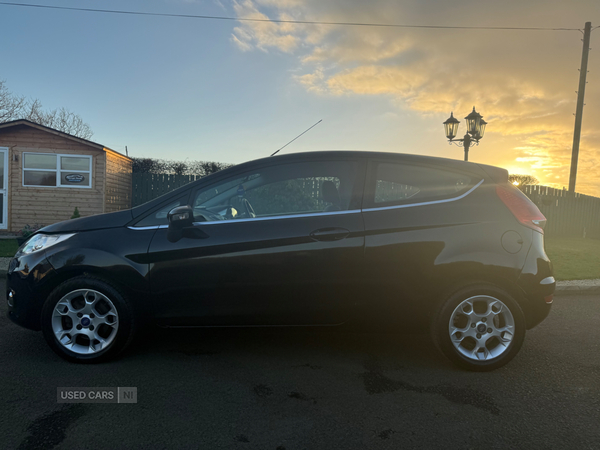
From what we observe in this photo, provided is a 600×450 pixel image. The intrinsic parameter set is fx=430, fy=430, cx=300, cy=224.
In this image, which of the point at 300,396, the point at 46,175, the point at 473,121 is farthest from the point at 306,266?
the point at 46,175

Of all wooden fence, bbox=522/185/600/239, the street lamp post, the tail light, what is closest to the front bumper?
the tail light

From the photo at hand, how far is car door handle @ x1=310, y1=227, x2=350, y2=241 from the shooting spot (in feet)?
10.4

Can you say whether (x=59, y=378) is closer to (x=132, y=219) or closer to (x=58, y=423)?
(x=58, y=423)

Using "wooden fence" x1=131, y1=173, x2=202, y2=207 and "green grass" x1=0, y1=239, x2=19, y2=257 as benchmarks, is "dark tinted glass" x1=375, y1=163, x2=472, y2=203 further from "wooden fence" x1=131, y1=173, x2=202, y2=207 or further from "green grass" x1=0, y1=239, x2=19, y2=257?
"wooden fence" x1=131, y1=173, x2=202, y2=207

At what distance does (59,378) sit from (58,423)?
0.69 m

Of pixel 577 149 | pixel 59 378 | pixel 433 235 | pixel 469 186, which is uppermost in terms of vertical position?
pixel 577 149

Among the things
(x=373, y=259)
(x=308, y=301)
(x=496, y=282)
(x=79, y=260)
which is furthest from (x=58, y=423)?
(x=496, y=282)

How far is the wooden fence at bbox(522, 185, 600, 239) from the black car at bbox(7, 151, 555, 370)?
14057 millimetres

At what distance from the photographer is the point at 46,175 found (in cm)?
1427

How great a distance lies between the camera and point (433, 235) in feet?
10.6

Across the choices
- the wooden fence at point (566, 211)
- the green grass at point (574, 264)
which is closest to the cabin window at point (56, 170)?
the green grass at point (574, 264)

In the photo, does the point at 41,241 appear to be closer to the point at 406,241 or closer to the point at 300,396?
the point at 300,396

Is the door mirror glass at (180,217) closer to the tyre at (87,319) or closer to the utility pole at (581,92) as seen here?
the tyre at (87,319)

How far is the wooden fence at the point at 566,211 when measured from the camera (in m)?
16.2
